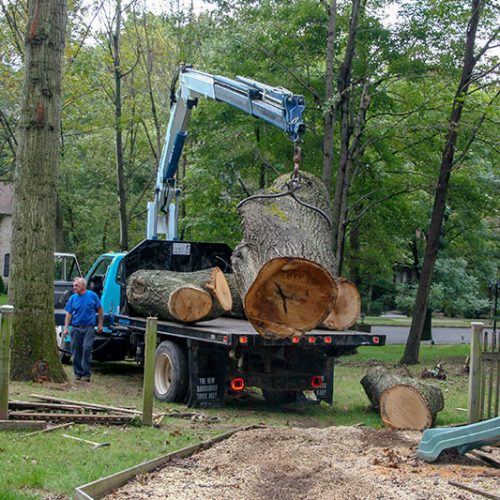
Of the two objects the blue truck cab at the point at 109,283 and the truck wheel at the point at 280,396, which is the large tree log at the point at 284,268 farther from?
the blue truck cab at the point at 109,283

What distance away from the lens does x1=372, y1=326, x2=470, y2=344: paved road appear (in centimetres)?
3048

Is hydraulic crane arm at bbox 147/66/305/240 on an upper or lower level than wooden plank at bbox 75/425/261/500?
upper

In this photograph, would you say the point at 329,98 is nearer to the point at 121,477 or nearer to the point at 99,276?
the point at 99,276

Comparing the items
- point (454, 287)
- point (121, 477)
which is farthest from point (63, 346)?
point (454, 287)

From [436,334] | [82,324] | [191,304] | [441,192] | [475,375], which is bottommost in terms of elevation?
[436,334]

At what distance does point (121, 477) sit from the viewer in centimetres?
647

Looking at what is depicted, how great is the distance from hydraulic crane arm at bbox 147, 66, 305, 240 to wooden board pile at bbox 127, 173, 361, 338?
1.10 m

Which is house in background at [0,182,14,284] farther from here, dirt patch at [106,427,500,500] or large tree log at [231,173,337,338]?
dirt patch at [106,427,500,500]

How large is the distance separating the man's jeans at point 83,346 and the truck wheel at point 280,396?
304 cm

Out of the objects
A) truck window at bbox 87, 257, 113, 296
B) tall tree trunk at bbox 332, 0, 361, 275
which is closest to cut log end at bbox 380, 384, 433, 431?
truck window at bbox 87, 257, 113, 296

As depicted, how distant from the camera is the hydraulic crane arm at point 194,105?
434 inches

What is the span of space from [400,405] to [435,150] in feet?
38.7

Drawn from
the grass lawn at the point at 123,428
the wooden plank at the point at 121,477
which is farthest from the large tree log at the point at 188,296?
the wooden plank at the point at 121,477

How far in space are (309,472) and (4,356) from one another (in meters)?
3.79
